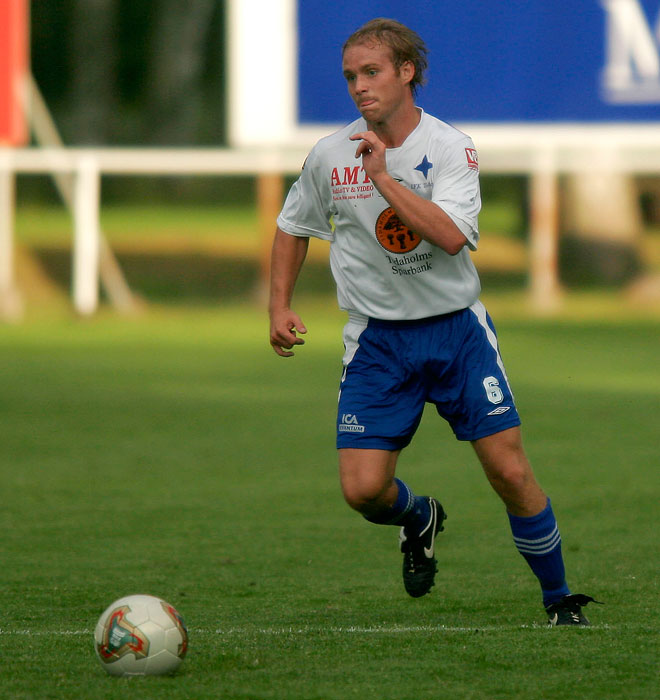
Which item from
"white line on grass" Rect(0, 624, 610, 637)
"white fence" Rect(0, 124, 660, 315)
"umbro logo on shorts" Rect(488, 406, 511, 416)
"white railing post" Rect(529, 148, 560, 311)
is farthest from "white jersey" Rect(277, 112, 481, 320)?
"white railing post" Rect(529, 148, 560, 311)

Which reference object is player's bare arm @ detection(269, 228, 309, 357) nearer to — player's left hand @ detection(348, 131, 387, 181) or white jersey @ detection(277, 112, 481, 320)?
white jersey @ detection(277, 112, 481, 320)

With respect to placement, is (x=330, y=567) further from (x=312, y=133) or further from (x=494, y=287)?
(x=494, y=287)

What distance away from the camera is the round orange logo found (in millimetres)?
5242

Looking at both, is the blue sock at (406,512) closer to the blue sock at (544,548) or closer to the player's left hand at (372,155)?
the blue sock at (544,548)

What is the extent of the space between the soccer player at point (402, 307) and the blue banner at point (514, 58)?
15.5m

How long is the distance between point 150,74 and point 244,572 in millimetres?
37775

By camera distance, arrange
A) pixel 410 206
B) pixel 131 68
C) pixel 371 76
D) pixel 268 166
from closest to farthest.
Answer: pixel 410 206, pixel 371 76, pixel 268 166, pixel 131 68

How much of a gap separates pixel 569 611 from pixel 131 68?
39244 millimetres

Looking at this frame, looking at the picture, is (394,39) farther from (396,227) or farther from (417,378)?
(417,378)

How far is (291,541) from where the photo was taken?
7.14 meters

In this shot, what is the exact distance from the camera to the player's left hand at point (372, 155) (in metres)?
4.89

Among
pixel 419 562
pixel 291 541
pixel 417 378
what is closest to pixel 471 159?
pixel 417 378

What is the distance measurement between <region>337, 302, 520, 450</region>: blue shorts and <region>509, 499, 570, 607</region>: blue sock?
0.35m

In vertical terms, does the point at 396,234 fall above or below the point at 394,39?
below
